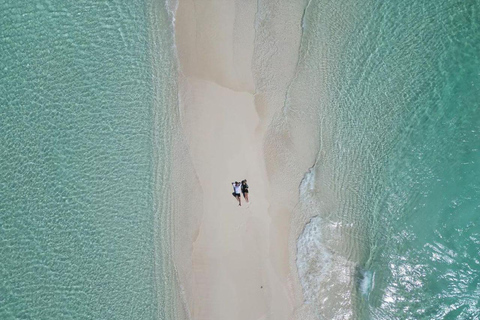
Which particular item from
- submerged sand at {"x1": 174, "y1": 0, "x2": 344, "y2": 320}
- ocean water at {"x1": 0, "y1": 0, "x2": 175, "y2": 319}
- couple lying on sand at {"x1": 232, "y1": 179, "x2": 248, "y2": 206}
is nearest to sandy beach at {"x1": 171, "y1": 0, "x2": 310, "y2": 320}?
submerged sand at {"x1": 174, "y1": 0, "x2": 344, "y2": 320}

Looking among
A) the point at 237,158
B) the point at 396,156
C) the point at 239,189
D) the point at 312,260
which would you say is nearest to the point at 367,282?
the point at 312,260

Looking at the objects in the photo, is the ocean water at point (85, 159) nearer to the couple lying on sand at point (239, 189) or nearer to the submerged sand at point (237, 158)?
the submerged sand at point (237, 158)

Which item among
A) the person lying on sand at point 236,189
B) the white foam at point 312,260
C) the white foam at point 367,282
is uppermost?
the person lying on sand at point 236,189

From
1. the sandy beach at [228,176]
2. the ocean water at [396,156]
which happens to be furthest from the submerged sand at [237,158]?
the ocean water at [396,156]

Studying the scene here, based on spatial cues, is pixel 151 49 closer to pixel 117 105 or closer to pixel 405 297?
pixel 117 105

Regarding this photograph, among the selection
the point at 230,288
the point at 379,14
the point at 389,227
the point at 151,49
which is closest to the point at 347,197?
the point at 389,227

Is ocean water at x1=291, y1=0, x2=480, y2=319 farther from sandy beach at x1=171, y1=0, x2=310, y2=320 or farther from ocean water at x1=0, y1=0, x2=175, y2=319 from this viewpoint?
ocean water at x1=0, y1=0, x2=175, y2=319
